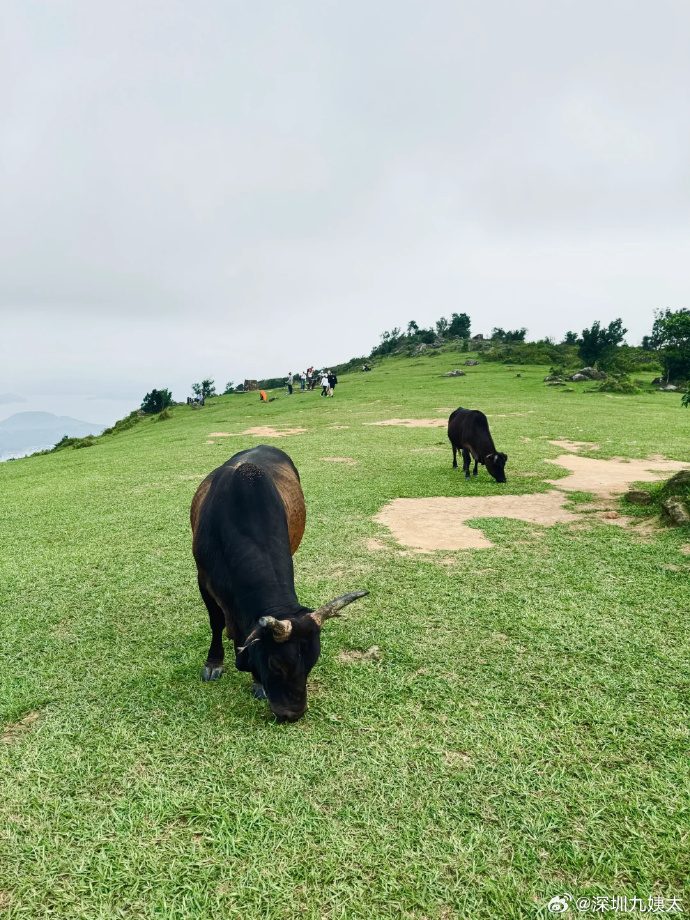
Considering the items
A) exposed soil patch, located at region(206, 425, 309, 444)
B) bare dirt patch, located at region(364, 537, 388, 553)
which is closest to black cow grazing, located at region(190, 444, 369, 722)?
bare dirt patch, located at region(364, 537, 388, 553)

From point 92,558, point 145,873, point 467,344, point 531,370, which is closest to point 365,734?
point 145,873

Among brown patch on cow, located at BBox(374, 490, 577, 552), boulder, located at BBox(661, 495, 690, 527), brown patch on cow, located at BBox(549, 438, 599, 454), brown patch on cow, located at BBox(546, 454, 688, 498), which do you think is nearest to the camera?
boulder, located at BBox(661, 495, 690, 527)

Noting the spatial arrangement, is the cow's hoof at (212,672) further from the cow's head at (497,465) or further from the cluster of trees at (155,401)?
the cluster of trees at (155,401)

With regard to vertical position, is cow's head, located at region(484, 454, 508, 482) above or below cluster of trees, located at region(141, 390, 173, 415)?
below

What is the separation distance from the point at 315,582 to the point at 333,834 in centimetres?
389

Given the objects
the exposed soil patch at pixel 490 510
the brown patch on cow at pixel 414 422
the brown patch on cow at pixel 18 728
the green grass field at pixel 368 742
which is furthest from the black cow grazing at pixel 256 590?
the brown patch on cow at pixel 414 422

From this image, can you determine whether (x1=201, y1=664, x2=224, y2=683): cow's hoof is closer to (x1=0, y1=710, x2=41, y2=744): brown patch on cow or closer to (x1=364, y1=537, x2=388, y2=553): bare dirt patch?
(x1=0, y1=710, x2=41, y2=744): brown patch on cow

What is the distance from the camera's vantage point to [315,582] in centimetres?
685

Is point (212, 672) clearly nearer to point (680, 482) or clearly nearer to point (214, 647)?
point (214, 647)

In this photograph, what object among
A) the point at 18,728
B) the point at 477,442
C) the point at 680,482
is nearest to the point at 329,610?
the point at 18,728

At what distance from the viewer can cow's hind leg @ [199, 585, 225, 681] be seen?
4.76m

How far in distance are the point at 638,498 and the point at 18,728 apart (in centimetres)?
1039

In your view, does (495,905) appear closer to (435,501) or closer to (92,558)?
(92,558)

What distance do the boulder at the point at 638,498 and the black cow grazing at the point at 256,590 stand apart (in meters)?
8.12
